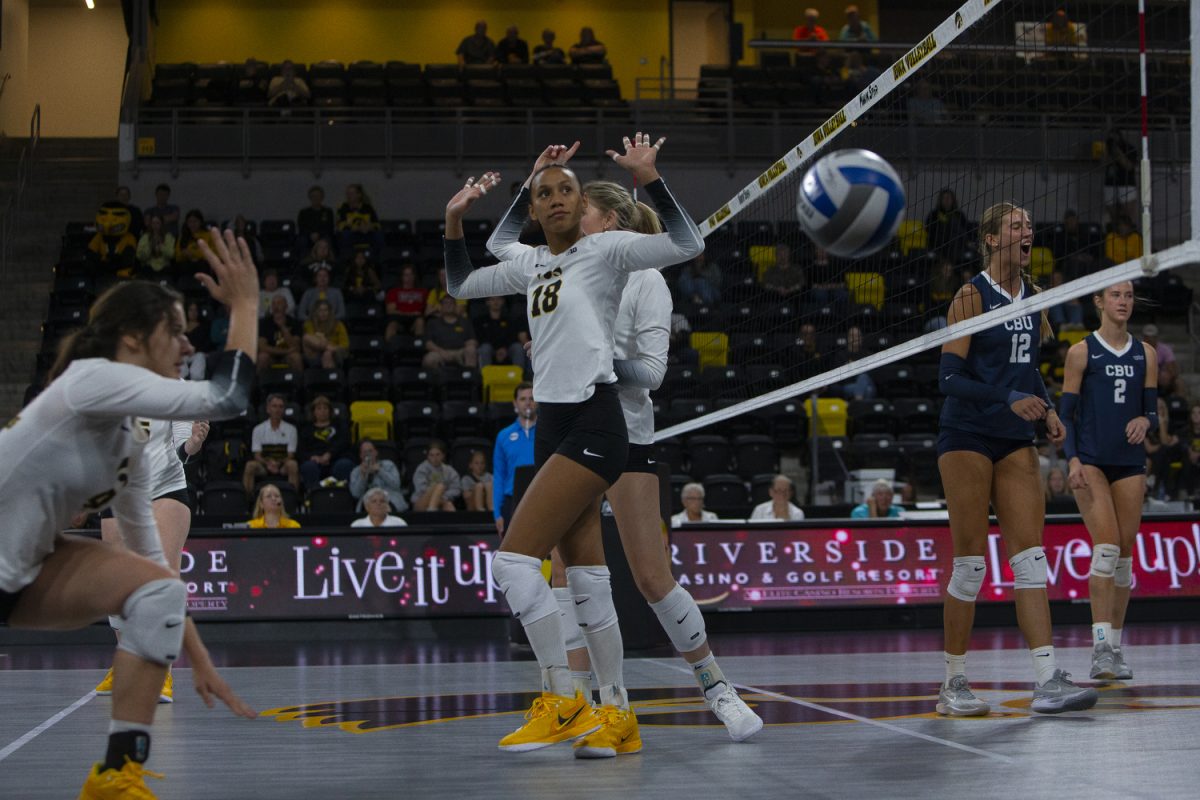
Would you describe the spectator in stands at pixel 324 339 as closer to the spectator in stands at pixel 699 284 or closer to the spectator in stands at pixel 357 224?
the spectator in stands at pixel 357 224

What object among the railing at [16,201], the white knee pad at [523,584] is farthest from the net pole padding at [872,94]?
the railing at [16,201]

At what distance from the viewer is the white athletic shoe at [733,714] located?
531 centimetres

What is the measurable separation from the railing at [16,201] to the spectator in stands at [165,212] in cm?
224

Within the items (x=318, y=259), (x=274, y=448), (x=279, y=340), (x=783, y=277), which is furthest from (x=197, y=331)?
(x=783, y=277)

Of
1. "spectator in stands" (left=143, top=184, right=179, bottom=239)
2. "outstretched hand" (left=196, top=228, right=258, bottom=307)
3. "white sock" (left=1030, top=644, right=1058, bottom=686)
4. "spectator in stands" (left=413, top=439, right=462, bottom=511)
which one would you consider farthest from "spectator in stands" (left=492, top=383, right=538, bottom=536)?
"spectator in stands" (left=143, top=184, right=179, bottom=239)

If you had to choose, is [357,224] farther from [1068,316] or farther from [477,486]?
[1068,316]

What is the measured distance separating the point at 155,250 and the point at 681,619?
51.3 feet

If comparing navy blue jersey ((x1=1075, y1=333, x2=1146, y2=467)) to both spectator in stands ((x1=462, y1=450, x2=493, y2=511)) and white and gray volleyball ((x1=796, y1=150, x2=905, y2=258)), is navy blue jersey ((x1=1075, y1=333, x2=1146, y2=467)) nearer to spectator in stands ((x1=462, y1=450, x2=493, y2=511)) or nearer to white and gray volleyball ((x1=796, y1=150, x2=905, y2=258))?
white and gray volleyball ((x1=796, y1=150, x2=905, y2=258))

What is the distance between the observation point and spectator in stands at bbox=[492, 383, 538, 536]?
416 inches

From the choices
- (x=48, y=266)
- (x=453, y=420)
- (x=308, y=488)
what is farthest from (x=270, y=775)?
(x=48, y=266)

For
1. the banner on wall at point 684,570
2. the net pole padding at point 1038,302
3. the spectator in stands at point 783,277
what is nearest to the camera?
the net pole padding at point 1038,302

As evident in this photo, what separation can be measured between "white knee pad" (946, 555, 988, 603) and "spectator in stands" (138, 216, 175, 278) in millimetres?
15404

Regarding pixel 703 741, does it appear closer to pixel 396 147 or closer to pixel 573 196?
pixel 573 196

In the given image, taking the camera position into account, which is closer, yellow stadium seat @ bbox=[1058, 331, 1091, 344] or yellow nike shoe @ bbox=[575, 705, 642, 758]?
yellow nike shoe @ bbox=[575, 705, 642, 758]
